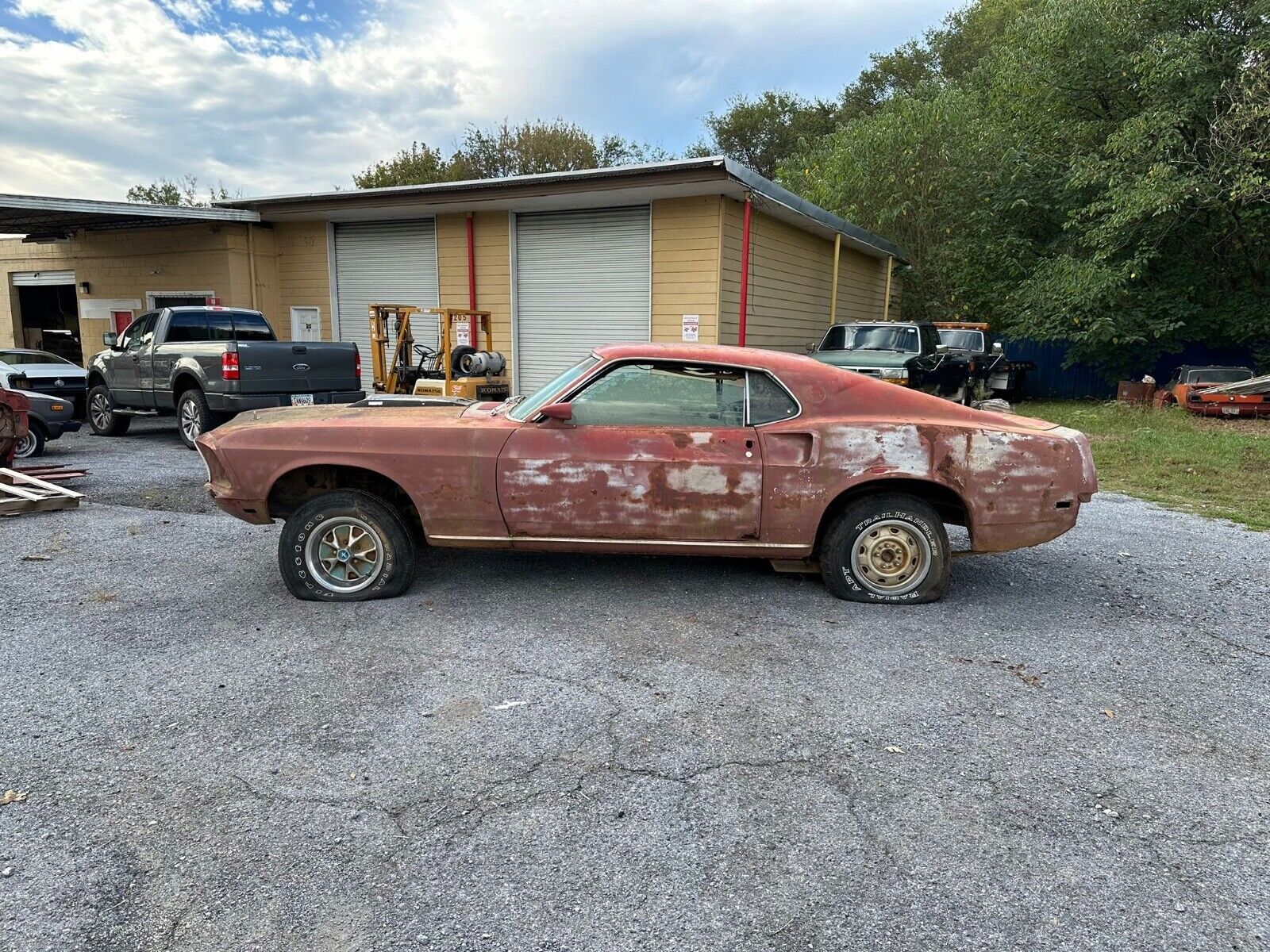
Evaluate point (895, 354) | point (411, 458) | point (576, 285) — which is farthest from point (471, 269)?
point (411, 458)

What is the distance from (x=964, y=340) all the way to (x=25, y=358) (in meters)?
18.3

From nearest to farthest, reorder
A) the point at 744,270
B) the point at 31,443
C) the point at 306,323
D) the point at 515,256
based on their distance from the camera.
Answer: the point at 31,443 < the point at 744,270 < the point at 515,256 < the point at 306,323

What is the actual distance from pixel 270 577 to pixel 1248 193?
17643 mm

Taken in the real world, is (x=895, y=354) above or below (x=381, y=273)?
below

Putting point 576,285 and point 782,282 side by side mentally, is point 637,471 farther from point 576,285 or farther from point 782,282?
point 782,282

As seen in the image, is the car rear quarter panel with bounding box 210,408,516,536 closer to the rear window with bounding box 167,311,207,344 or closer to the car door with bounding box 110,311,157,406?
the rear window with bounding box 167,311,207,344

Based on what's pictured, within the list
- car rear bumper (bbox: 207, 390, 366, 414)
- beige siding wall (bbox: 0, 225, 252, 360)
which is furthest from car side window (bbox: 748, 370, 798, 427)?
beige siding wall (bbox: 0, 225, 252, 360)

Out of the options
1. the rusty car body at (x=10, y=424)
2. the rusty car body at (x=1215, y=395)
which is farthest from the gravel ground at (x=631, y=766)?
the rusty car body at (x=1215, y=395)

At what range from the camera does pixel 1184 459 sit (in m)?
10.8

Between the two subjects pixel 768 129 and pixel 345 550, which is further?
pixel 768 129

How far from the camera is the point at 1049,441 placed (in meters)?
4.64

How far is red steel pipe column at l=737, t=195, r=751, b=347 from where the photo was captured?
13125 mm

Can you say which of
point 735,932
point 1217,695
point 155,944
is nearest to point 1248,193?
point 1217,695

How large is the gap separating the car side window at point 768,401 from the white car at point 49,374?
1244 cm
